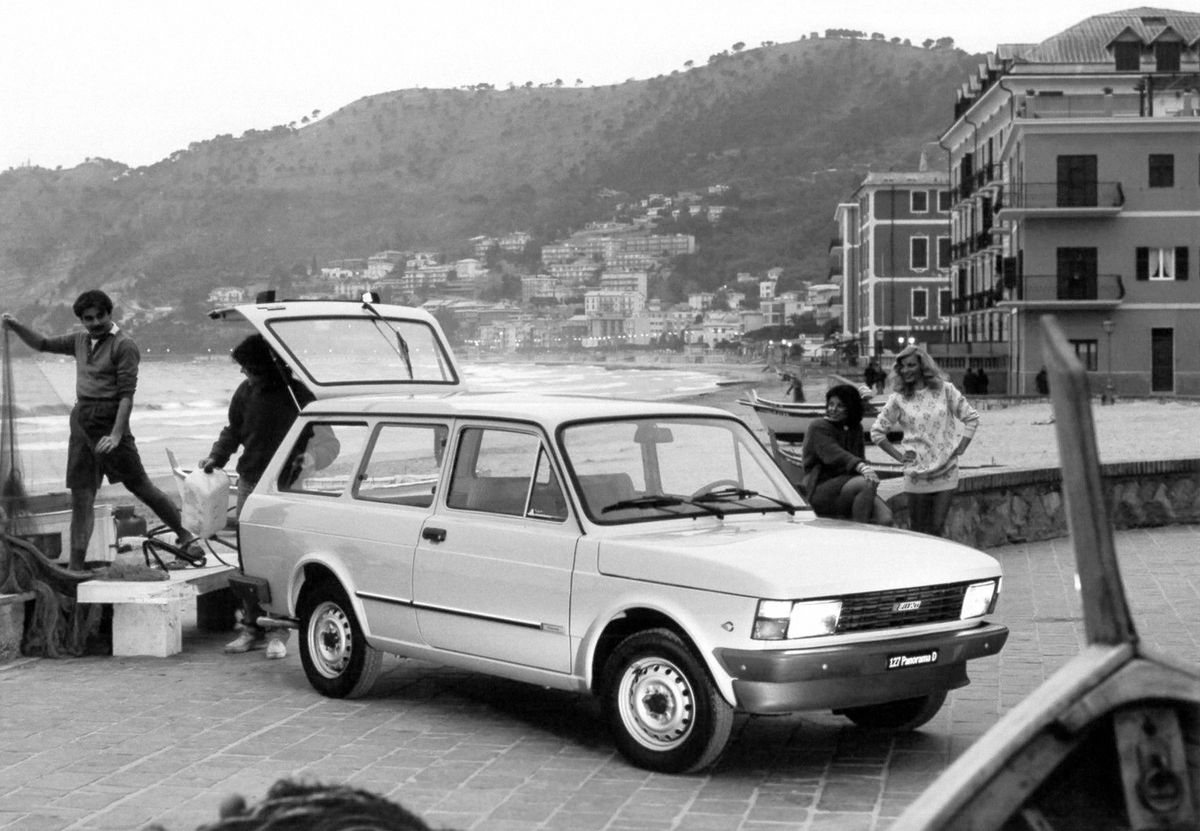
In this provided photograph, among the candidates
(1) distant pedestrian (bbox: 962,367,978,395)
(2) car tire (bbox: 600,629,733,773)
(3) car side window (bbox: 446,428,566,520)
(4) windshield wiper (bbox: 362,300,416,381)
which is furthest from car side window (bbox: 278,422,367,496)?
(1) distant pedestrian (bbox: 962,367,978,395)

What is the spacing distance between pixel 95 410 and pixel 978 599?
632 cm

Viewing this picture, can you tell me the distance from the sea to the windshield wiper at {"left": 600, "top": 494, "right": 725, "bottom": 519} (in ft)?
15.4

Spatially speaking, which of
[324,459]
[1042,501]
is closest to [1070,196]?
[1042,501]

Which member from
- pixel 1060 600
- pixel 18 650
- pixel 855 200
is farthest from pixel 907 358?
pixel 855 200

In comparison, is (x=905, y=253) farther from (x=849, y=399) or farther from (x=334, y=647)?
(x=334, y=647)

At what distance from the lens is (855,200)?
4825 inches

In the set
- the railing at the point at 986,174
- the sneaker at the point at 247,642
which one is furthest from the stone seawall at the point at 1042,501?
the railing at the point at 986,174

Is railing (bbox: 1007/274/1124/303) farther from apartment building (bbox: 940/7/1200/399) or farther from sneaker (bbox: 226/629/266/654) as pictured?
sneaker (bbox: 226/629/266/654)

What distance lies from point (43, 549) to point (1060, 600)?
22.1ft

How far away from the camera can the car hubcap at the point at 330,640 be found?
27.8 feet

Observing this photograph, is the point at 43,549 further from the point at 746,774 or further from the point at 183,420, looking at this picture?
the point at 183,420

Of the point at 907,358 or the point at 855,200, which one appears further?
the point at 855,200

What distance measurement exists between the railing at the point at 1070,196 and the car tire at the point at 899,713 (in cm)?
5882

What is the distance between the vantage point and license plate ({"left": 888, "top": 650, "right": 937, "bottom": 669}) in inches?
257
